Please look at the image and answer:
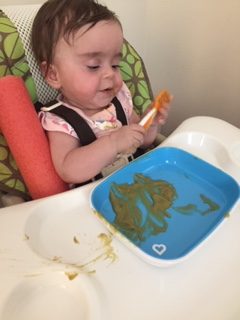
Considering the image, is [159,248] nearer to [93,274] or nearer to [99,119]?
[93,274]

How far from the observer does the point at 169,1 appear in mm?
1066

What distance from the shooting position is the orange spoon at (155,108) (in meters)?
0.71

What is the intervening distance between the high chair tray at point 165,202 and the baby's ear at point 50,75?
0.79 ft

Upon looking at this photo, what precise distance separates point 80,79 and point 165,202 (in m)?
0.29

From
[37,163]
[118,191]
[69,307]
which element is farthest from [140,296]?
[37,163]

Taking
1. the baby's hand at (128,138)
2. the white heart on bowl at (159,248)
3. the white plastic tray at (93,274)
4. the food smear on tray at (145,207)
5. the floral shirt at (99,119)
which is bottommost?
the white plastic tray at (93,274)

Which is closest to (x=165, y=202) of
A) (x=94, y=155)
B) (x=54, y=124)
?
(x=94, y=155)

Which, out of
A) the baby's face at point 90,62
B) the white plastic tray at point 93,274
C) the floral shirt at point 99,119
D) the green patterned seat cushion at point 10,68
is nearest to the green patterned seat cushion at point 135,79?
the floral shirt at point 99,119

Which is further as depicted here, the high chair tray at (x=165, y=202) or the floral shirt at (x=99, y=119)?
the floral shirt at (x=99, y=119)

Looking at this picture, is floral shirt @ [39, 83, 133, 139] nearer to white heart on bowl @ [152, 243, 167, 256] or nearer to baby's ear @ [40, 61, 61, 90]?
baby's ear @ [40, 61, 61, 90]

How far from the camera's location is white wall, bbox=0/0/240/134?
0.98m

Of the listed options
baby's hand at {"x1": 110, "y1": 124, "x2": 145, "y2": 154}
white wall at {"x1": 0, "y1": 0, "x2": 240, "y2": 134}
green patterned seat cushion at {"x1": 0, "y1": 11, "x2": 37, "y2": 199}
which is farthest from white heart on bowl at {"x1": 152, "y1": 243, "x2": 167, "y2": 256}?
white wall at {"x1": 0, "y1": 0, "x2": 240, "y2": 134}

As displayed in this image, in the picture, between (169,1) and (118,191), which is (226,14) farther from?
(118,191)

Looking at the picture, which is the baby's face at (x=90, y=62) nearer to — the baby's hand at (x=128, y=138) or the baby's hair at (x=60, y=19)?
the baby's hair at (x=60, y=19)
